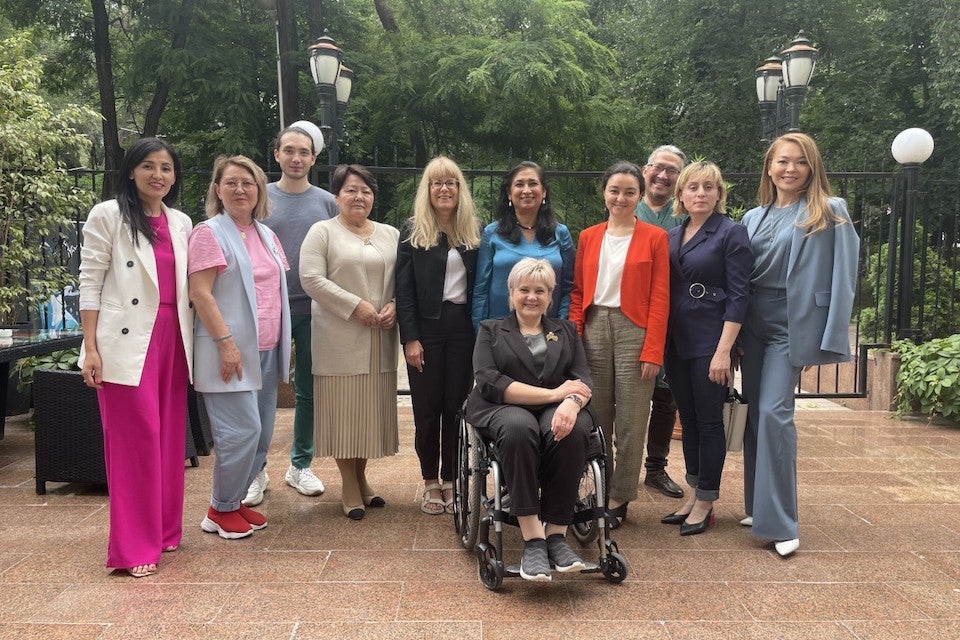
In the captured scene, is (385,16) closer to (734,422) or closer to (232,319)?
(232,319)

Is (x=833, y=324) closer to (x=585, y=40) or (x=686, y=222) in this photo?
(x=686, y=222)

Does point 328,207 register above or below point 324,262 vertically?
above

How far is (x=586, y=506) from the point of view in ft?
10.1

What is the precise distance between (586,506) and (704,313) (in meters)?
1.04

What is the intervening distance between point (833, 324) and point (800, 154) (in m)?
0.76

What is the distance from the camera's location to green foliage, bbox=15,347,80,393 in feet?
17.1

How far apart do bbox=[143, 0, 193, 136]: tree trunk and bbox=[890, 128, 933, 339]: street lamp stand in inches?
414

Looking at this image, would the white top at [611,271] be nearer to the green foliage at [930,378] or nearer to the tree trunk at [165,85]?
the green foliage at [930,378]

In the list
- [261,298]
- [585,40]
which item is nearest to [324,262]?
[261,298]

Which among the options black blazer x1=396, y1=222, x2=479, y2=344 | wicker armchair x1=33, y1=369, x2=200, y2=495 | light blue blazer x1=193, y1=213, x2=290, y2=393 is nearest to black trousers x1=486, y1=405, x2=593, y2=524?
black blazer x1=396, y1=222, x2=479, y2=344

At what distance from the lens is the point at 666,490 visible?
13.6ft

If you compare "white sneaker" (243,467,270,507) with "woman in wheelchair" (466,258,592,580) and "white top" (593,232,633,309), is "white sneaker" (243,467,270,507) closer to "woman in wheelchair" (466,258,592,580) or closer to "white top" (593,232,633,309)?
"woman in wheelchair" (466,258,592,580)

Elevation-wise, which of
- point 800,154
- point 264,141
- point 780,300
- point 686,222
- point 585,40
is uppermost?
point 585,40

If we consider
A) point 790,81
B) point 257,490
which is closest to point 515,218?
point 257,490
